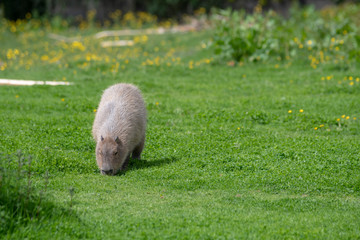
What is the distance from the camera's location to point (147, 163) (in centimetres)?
925

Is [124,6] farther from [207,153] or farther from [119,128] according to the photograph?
[119,128]

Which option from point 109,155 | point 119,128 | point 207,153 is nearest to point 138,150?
point 119,128

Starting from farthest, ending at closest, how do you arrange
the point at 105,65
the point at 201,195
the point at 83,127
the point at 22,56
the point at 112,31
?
the point at 112,31 < the point at 22,56 < the point at 105,65 < the point at 83,127 < the point at 201,195

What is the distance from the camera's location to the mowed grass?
20.4 feet

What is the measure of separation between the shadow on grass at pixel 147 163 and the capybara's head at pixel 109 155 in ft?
1.51

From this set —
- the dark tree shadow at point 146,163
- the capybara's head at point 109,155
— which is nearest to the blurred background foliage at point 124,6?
the dark tree shadow at point 146,163

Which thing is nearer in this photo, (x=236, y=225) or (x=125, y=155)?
(x=236, y=225)

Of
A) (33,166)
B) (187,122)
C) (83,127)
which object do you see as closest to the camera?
(33,166)

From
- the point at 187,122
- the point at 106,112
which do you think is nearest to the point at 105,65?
the point at 187,122

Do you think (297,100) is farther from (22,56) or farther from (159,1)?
(159,1)

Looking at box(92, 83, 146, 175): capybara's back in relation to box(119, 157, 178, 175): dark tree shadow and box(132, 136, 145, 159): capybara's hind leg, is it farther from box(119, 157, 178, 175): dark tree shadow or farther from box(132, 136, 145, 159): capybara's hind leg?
box(119, 157, 178, 175): dark tree shadow

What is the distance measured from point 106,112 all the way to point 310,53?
35.6ft

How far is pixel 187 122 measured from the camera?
11.4 meters

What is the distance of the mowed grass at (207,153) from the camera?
20.4 feet
